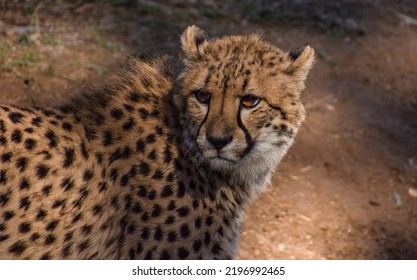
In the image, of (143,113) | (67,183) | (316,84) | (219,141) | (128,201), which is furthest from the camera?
(316,84)

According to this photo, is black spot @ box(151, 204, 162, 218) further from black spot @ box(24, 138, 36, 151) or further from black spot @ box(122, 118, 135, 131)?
black spot @ box(24, 138, 36, 151)

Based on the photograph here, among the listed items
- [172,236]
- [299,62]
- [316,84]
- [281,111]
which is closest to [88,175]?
[172,236]

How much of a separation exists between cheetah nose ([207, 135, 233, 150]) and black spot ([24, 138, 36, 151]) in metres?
0.63

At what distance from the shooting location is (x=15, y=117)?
8.77 feet

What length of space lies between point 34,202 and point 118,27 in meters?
2.56

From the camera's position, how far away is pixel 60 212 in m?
2.67

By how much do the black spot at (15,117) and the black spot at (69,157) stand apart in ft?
0.66

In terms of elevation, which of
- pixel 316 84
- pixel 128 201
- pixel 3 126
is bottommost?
pixel 316 84

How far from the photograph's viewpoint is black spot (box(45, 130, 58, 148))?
269 cm

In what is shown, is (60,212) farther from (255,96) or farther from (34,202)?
(255,96)

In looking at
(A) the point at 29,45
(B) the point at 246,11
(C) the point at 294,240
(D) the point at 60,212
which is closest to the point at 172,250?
(D) the point at 60,212

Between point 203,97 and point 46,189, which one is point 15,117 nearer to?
point 46,189

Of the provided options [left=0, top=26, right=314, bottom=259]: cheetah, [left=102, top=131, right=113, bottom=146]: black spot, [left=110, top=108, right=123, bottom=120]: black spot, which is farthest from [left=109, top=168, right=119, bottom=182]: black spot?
[left=110, top=108, right=123, bottom=120]: black spot

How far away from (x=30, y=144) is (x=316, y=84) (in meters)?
2.57
